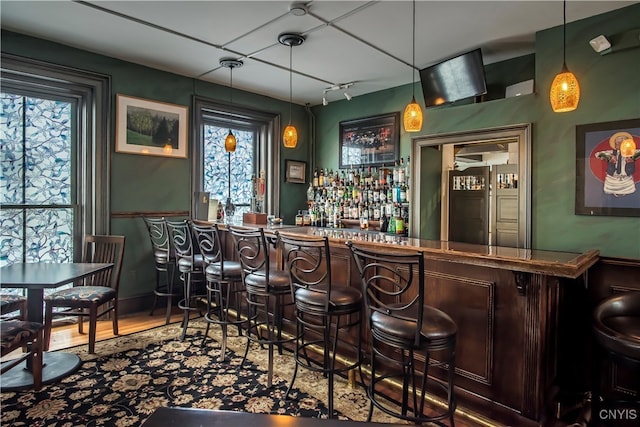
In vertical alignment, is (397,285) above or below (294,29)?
below

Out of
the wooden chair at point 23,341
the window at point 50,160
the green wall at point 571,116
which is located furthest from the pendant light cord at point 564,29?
the window at point 50,160

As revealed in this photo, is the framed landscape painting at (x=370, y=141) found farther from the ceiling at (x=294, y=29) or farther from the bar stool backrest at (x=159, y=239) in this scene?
the bar stool backrest at (x=159, y=239)

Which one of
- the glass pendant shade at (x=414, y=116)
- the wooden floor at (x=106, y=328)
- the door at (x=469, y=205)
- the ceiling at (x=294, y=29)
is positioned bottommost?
the wooden floor at (x=106, y=328)

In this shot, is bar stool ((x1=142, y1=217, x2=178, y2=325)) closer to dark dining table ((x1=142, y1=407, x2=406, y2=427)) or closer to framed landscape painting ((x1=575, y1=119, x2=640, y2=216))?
dark dining table ((x1=142, y1=407, x2=406, y2=427))

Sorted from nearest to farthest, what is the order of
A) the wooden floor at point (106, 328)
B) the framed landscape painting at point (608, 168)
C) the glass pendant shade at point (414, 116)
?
the glass pendant shade at point (414, 116)
the framed landscape painting at point (608, 168)
the wooden floor at point (106, 328)

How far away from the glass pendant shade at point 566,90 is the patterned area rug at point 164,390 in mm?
2257

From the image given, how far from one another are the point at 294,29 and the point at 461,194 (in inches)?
117

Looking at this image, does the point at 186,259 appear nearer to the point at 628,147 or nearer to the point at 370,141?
the point at 370,141

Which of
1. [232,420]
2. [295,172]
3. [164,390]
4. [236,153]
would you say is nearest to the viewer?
[232,420]

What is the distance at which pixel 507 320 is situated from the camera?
6.69 ft

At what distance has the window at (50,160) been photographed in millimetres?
3492

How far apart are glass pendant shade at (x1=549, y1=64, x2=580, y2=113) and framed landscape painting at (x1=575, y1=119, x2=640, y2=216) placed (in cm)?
100

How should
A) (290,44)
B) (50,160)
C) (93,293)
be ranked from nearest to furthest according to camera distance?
(93,293), (290,44), (50,160)

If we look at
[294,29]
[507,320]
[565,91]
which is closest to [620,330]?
[507,320]
